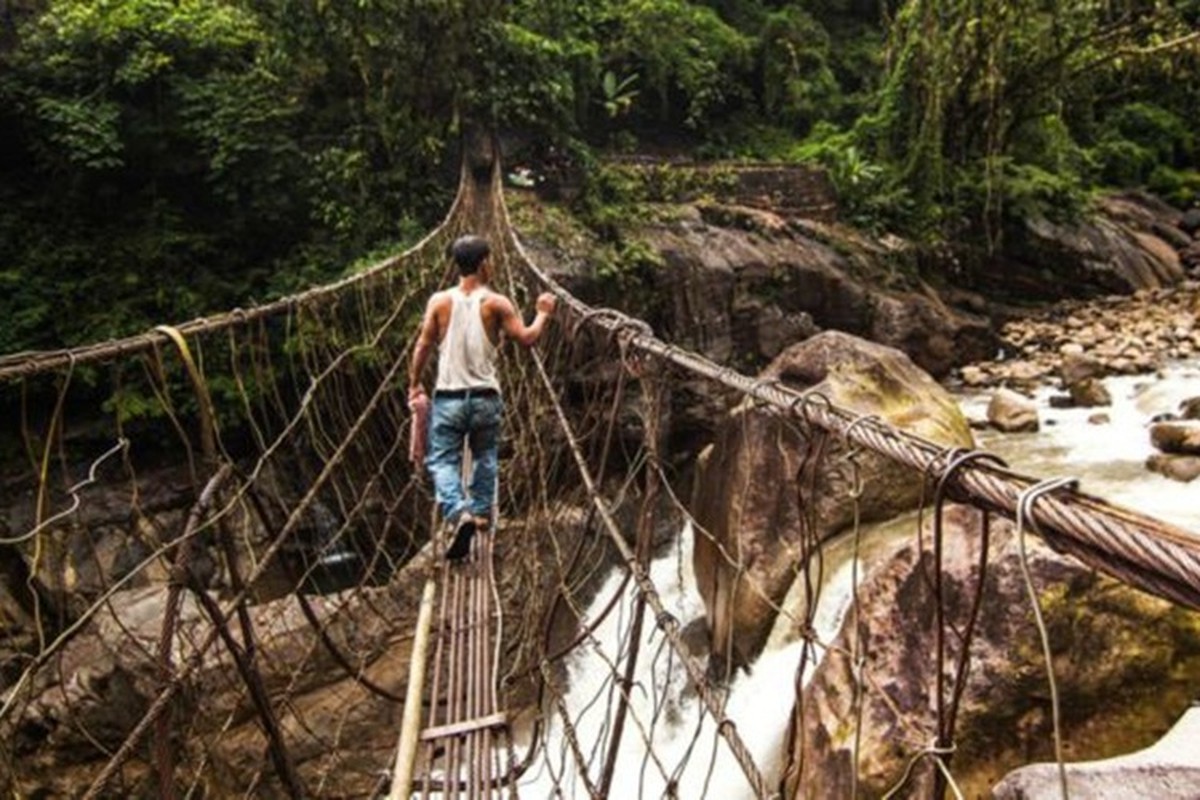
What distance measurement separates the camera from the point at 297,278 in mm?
6156

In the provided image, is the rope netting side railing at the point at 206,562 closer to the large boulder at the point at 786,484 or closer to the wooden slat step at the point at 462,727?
the wooden slat step at the point at 462,727

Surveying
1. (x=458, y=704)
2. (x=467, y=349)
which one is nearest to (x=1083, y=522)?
(x=458, y=704)

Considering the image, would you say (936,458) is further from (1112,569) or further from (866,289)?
(866,289)

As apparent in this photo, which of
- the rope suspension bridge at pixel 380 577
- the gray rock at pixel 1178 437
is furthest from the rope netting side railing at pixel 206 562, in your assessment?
the gray rock at pixel 1178 437

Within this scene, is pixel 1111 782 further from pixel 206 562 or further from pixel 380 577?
pixel 206 562

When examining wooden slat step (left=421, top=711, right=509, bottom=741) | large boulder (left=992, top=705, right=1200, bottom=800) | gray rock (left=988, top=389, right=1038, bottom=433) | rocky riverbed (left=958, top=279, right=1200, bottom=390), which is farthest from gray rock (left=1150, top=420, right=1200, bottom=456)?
wooden slat step (left=421, top=711, right=509, bottom=741)

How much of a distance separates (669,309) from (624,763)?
12.8 feet

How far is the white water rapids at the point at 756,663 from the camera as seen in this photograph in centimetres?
322

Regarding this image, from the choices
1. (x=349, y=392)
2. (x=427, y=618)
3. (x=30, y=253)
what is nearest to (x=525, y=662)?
(x=427, y=618)

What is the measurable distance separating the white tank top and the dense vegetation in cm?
393

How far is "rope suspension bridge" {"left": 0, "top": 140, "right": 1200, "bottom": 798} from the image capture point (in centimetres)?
125

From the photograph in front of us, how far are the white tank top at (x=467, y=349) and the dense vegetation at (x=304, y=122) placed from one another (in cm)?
393

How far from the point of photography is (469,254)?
2.38 m

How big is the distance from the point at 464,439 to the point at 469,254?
539mm
